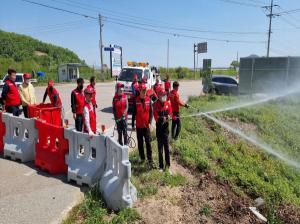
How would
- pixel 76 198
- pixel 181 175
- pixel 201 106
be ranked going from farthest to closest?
pixel 201 106
pixel 181 175
pixel 76 198

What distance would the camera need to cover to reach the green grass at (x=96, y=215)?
4854 mm

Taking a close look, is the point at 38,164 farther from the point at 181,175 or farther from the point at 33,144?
the point at 181,175

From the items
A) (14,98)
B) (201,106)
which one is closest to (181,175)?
(14,98)

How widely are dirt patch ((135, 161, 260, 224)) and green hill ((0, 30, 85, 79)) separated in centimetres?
4820

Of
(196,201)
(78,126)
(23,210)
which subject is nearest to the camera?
(23,210)

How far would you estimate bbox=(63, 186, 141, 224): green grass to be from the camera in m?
4.85

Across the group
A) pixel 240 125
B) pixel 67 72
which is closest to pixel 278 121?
pixel 240 125

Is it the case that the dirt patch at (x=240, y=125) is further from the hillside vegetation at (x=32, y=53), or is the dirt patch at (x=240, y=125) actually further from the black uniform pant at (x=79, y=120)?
the hillside vegetation at (x=32, y=53)

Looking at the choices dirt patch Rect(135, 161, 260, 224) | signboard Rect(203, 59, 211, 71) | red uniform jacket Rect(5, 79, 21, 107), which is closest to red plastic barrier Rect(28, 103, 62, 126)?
red uniform jacket Rect(5, 79, 21, 107)

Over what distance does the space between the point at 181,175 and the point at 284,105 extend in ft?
44.4

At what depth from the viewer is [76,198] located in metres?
5.61

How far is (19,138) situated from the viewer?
7785 mm

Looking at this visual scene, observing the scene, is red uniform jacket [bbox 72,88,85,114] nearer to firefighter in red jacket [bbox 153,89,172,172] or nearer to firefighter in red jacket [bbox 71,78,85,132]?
firefighter in red jacket [bbox 71,78,85,132]

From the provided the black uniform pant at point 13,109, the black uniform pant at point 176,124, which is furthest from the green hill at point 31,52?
the black uniform pant at point 176,124
